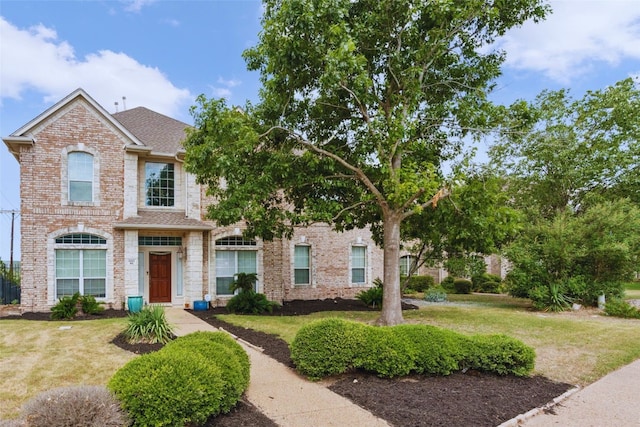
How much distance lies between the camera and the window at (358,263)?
67.9 feet

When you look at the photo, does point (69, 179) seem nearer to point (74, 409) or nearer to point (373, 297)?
point (373, 297)

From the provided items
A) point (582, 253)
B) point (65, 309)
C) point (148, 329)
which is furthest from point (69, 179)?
point (582, 253)

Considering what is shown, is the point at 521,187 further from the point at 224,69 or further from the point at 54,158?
the point at 54,158

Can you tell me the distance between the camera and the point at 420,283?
85.3 ft

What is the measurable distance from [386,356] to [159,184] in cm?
1248

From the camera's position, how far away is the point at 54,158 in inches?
578

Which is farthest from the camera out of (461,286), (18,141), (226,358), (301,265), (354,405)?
(461,286)

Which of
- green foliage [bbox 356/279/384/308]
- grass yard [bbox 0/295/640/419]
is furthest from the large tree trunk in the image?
green foliage [bbox 356/279/384/308]

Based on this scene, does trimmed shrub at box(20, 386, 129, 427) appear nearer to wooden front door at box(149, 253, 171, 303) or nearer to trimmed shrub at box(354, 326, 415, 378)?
trimmed shrub at box(354, 326, 415, 378)

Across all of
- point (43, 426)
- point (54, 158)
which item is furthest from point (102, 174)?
point (43, 426)

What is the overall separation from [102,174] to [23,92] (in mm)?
3417

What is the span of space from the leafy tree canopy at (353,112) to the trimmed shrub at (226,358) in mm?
5081

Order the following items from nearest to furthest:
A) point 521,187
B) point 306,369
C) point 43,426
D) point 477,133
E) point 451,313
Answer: point 43,426 < point 306,369 < point 477,133 < point 451,313 < point 521,187

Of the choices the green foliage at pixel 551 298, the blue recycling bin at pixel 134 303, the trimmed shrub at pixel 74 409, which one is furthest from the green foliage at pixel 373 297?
the trimmed shrub at pixel 74 409
